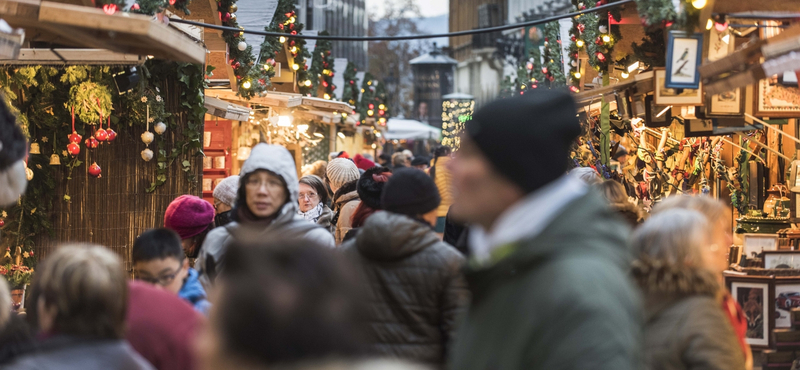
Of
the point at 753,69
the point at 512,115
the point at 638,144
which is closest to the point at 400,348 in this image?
the point at 512,115

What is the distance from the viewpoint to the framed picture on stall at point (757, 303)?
620 cm

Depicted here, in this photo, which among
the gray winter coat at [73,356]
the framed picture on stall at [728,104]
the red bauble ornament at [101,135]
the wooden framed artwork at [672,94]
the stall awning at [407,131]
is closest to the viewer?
the gray winter coat at [73,356]

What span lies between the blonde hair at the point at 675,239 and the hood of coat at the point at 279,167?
81.4 inches

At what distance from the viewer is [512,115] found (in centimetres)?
186

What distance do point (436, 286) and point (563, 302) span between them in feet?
6.50

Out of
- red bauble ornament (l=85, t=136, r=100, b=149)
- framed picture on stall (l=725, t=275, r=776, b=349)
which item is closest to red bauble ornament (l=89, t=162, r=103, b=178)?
red bauble ornament (l=85, t=136, r=100, b=149)

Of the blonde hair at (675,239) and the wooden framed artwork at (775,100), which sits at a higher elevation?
the wooden framed artwork at (775,100)

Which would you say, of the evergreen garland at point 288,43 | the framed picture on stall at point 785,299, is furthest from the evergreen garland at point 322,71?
the framed picture on stall at point 785,299

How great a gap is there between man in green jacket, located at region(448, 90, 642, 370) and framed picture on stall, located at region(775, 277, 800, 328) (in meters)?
5.01

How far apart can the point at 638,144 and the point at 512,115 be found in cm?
889

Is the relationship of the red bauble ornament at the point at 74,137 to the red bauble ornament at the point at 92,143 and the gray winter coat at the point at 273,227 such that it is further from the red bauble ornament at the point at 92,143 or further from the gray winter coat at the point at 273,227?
the gray winter coat at the point at 273,227

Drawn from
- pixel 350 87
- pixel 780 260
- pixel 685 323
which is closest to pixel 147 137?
pixel 780 260

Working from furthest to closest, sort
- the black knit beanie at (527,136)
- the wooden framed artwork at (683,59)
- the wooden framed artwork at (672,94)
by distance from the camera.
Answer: the wooden framed artwork at (672,94) → the wooden framed artwork at (683,59) → the black knit beanie at (527,136)

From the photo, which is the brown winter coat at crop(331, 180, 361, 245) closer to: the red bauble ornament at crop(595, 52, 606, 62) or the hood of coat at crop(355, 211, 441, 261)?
the red bauble ornament at crop(595, 52, 606, 62)
